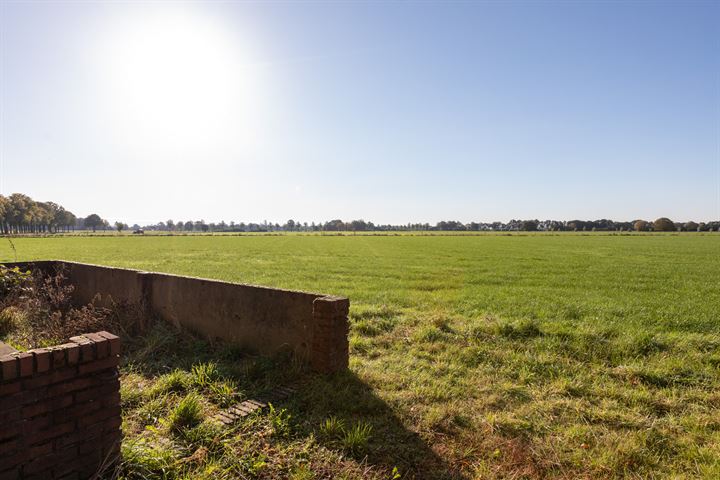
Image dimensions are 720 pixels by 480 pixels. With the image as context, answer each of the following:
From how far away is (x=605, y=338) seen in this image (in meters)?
7.04

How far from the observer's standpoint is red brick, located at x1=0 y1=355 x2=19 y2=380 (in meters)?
2.33

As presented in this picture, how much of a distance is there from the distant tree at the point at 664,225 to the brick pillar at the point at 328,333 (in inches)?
6691

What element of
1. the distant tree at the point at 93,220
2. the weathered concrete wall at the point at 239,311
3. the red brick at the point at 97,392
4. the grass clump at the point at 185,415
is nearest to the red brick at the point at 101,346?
the red brick at the point at 97,392

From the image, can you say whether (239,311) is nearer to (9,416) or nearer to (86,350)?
(86,350)

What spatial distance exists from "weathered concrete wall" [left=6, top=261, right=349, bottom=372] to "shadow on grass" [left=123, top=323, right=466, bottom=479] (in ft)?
0.64

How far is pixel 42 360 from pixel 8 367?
7.0 inches

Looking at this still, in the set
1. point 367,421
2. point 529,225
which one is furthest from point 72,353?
point 529,225

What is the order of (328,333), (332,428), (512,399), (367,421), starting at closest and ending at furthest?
(332,428)
(367,421)
(512,399)
(328,333)

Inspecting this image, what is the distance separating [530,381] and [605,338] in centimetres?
281

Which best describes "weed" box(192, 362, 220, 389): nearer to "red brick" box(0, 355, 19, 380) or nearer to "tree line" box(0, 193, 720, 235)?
"red brick" box(0, 355, 19, 380)

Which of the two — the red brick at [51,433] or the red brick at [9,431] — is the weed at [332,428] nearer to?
the red brick at [51,433]

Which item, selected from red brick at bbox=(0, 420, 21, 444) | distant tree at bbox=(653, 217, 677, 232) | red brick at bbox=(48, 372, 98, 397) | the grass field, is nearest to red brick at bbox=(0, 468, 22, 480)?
red brick at bbox=(0, 420, 21, 444)

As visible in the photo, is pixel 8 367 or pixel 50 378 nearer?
pixel 8 367

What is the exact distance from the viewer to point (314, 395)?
439cm
